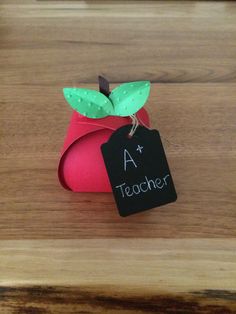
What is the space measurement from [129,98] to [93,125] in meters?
0.05

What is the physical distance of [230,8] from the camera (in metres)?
0.85

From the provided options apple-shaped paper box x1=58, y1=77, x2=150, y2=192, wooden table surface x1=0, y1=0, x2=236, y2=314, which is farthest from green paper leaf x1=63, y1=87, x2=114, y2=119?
wooden table surface x1=0, y1=0, x2=236, y2=314

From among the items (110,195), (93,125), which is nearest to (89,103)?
(93,125)

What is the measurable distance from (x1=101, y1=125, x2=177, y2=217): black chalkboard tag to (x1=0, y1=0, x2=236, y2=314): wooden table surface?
35 mm

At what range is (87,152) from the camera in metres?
0.47

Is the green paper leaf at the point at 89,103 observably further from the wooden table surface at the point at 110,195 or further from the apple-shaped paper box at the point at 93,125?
the wooden table surface at the point at 110,195

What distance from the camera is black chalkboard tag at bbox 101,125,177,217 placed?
45 centimetres

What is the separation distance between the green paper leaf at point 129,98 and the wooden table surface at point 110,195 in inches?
5.0

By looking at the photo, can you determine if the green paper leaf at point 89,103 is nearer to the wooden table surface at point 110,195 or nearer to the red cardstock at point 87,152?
the red cardstock at point 87,152

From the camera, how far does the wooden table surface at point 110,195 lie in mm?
442

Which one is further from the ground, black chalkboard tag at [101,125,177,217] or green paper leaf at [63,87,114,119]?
green paper leaf at [63,87,114,119]

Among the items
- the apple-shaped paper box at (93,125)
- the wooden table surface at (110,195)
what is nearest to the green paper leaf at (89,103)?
the apple-shaped paper box at (93,125)

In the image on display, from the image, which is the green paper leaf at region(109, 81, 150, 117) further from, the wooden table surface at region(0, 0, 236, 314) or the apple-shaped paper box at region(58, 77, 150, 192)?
the wooden table surface at region(0, 0, 236, 314)

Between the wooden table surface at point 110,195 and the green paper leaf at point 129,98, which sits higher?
the green paper leaf at point 129,98
